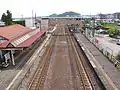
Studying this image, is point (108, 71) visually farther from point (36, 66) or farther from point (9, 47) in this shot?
point (9, 47)

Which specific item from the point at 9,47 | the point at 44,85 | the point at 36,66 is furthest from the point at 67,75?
the point at 9,47

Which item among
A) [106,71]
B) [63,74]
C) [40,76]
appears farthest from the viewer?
[63,74]

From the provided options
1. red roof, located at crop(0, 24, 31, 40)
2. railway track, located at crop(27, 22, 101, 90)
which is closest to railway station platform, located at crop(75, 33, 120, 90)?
railway track, located at crop(27, 22, 101, 90)

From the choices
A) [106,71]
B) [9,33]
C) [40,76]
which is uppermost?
[9,33]

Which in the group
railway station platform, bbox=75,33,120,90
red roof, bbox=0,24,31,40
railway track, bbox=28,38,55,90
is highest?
red roof, bbox=0,24,31,40

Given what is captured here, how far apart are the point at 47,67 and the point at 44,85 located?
21.6 ft

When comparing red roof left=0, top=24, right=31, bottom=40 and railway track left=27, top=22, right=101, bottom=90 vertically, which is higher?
red roof left=0, top=24, right=31, bottom=40

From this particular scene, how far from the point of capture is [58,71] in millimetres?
22312

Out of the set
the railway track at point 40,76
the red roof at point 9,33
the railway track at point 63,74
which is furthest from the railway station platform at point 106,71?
the red roof at point 9,33

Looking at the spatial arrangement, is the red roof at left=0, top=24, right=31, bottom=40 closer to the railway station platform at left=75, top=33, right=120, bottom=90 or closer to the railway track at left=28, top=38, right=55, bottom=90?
the railway track at left=28, top=38, right=55, bottom=90

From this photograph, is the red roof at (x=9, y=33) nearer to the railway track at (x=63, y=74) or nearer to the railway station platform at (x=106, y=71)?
the railway track at (x=63, y=74)

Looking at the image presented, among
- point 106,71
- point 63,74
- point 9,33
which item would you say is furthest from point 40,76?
point 9,33

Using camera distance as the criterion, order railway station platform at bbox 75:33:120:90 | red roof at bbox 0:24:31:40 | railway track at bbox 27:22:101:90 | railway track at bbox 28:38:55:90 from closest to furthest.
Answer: railway station platform at bbox 75:33:120:90
railway track at bbox 27:22:101:90
railway track at bbox 28:38:55:90
red roof at bbox 0:24:31:40

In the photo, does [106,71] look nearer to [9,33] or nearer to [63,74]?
[63,74]
